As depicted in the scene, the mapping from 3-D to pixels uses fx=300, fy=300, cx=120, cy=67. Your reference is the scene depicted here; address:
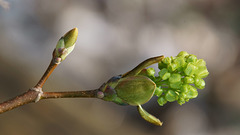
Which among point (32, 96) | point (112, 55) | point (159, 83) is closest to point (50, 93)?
point (32, 96)

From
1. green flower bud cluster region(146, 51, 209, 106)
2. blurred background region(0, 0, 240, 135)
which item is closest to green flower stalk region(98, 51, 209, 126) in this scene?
green flower bud cluster region(146, 51, 209, 106)

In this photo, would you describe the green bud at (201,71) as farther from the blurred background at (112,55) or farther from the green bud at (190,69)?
the blurred background at (112,55)

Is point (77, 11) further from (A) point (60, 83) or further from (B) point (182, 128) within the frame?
(B) point (182, 128)

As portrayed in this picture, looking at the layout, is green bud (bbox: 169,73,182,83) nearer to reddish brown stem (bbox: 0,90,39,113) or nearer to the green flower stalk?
the green flower stalk

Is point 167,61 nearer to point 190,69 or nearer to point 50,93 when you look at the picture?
point 190,69

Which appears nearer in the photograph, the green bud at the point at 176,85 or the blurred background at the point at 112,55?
the green bud at the point at 176,85

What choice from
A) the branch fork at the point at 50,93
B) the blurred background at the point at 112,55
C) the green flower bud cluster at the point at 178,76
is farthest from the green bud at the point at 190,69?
the blurred background at the point at 112,55
